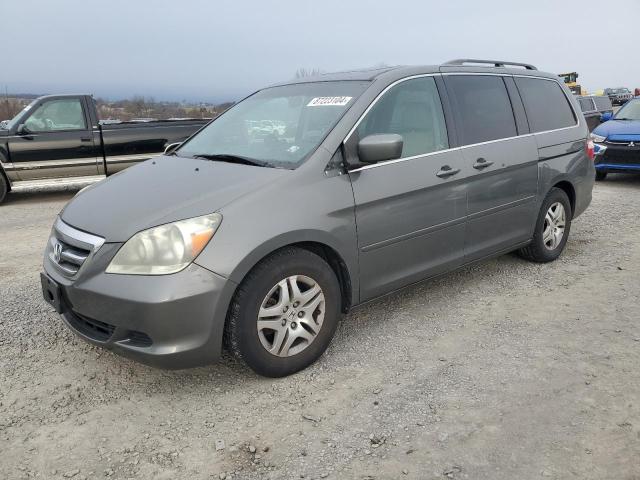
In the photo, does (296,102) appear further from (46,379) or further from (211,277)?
(46,379)

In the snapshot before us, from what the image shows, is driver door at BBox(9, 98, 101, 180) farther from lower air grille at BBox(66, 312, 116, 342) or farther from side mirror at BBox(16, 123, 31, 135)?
lower air grille at BBox(66, 312, 116, 342)

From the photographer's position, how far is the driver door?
8.73m

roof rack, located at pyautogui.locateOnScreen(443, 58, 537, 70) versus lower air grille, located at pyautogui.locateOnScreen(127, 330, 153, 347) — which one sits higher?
roof rack, located at pyautogui.locateOnScreen(443, 58, 537, 70)

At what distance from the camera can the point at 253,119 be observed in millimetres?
4059

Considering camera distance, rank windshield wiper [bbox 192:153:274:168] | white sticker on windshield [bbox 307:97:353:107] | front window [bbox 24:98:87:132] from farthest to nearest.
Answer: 1. front window [bbox 24:98:87:132]
2. white sticker on windshield [bbox 307:97:353:107]
3. windshield wiper [bbox 192:153:274:168]

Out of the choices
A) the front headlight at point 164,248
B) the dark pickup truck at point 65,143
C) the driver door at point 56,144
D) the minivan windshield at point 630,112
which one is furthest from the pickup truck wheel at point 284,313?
the minivan windshield at point 630,112

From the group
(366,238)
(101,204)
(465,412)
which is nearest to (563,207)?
(366,238)

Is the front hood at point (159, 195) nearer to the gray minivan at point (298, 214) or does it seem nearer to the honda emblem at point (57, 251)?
the gray minivan at point (298, 214)

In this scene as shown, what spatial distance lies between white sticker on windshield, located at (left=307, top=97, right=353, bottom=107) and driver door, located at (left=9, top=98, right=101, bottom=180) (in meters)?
6.45

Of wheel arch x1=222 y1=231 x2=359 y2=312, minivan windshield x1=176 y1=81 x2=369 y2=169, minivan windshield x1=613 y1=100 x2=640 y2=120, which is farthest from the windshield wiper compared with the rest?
minivan windshield x1=613 y1=100 x2=640 y2=120

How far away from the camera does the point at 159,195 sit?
3.13 metres

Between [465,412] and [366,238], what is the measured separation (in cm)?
116

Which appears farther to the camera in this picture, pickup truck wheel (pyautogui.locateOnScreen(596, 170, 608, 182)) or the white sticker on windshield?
pickup truck wheel (pyautogui.locateOnScreen(596, 170, 608, 182))

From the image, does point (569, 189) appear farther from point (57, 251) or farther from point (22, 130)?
point (22, 130)
